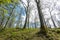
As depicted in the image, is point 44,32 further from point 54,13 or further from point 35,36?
point 54,13

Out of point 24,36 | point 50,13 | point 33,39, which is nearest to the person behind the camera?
point 33,39

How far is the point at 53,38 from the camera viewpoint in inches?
557

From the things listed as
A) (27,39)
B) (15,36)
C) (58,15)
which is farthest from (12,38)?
(58,15)

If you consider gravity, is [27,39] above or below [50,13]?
below

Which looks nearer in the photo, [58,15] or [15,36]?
[15,36]

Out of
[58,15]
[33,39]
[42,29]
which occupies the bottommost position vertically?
[33,39]

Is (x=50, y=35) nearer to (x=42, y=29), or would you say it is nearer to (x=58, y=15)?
(x=42, y=29)

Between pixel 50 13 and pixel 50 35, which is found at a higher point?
pixel 50 13

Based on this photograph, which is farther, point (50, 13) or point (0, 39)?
point (50, 13)

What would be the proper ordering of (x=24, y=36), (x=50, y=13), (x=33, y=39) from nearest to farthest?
1. (x=33, y=39)
2. (x=24, y=36)
3. (x=50, y=13)

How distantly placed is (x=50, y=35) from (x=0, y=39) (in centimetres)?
525

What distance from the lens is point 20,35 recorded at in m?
15.2

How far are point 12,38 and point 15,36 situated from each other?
507mm

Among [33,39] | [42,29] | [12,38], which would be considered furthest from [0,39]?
[42,29]
